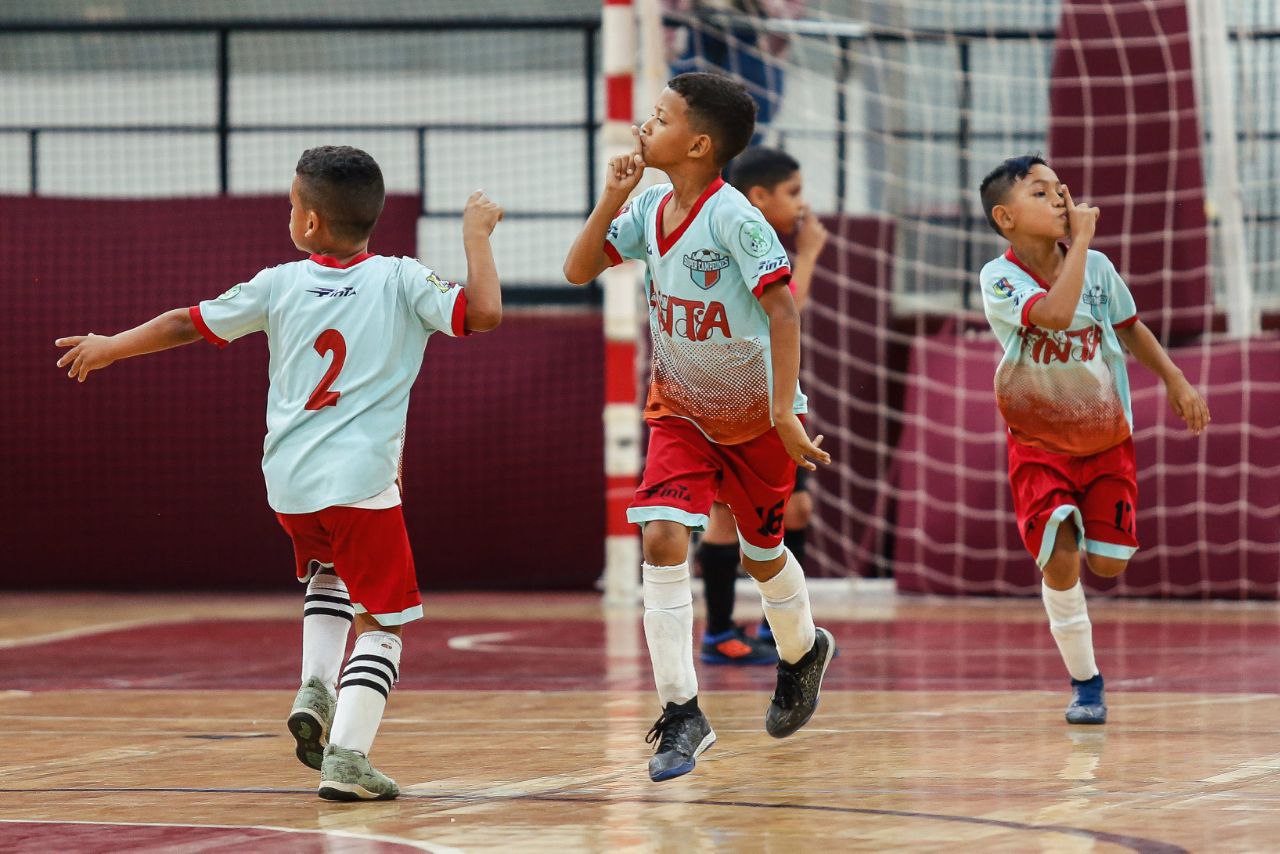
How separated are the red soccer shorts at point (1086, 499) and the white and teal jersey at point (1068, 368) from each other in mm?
40

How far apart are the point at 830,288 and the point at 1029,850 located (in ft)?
27.8

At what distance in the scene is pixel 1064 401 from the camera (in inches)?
204

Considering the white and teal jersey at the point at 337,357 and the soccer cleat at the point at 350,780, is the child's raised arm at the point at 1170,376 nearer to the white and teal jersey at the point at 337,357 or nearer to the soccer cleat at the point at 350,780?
the white and teal jersey at the point at 337,357

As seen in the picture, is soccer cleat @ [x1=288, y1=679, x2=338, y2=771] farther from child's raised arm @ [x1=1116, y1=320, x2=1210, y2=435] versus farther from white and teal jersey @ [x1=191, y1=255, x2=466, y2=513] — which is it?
child's raised arm @ [x1=1116, y1=320, x2=1210, y2=435]

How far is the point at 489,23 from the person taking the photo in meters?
11.9

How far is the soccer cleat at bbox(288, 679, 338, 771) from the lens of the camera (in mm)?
4051

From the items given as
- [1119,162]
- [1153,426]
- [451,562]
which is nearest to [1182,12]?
[1119,162]

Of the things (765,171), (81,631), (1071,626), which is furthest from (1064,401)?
(81,631)

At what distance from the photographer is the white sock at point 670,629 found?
419cm

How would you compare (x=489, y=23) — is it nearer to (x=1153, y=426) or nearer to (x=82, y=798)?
A: (x=1153, y=426)

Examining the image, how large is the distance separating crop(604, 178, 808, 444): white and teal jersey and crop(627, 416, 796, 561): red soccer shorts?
4 centimetres

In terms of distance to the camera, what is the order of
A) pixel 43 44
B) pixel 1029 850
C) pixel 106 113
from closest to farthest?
pixel 1029 850 < pixel 106 113 < pixel 43 44

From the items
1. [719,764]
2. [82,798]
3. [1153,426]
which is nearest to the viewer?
[82,798]

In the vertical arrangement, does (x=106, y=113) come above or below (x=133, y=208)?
above
